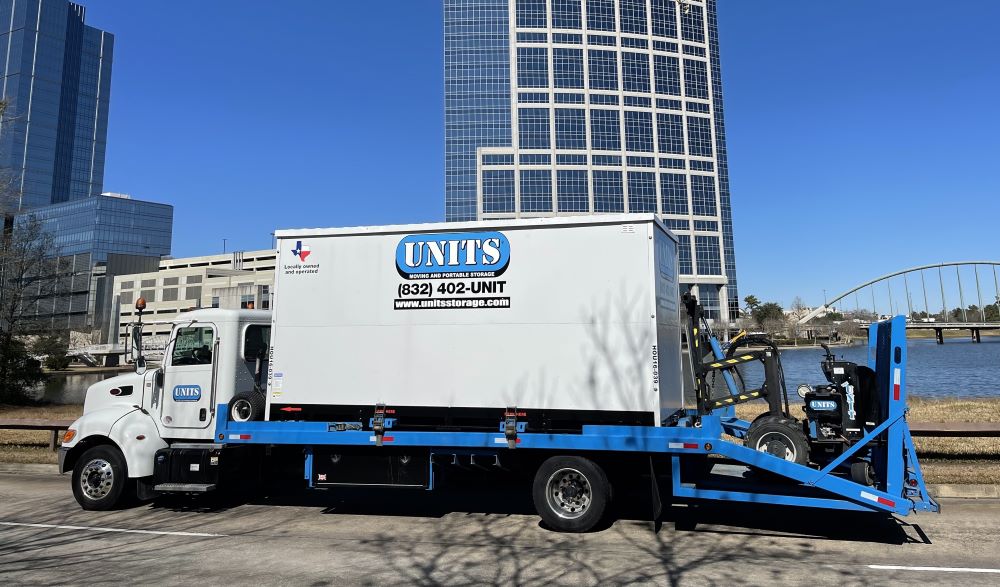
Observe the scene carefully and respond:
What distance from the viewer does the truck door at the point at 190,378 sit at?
8.98m

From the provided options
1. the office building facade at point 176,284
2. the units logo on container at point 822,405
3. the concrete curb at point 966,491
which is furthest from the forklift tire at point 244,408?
the office building facade at point 176,284

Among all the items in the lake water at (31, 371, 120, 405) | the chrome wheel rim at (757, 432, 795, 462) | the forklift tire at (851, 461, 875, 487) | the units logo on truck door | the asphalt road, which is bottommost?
the asphalt road

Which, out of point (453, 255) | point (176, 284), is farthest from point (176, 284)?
point (453, 255)

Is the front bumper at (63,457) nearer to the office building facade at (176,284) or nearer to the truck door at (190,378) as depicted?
the truck door at (190,378)

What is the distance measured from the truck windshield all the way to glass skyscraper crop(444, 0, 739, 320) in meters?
86.3

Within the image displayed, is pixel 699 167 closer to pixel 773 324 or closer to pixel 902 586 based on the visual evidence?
pixel 773 324

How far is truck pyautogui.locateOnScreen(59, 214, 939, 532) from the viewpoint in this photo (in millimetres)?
7160

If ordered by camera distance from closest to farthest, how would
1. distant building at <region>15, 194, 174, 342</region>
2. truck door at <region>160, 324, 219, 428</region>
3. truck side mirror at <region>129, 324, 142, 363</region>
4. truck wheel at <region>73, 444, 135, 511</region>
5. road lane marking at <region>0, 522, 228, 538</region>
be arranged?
road lane marking at <region>0, 522, 228, 538</region>
truck side mirror at <region>129, 324, 142, 363</region>
truck wheel at <region>73, 444, 135, 511</region>
truck door at <region>160, 324, 219, 428</region>
distant building at <region>15, 194, 174, 342</region>

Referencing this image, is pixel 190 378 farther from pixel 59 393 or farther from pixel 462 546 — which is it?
pixel 59 393

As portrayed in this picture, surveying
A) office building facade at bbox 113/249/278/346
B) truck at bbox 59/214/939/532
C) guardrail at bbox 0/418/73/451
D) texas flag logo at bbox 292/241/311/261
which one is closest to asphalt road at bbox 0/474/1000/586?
truck at bbox 59/214/939/532

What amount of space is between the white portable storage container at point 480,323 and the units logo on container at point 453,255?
0.02 meters

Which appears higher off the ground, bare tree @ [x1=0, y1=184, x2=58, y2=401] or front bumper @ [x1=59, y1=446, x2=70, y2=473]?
bare tree @ [x1=0, y1=184, x2=58, y2=401]

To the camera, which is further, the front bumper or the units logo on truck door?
the front bumper

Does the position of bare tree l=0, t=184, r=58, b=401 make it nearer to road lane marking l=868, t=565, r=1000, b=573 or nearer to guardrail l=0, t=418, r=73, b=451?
guardrail l=0, t=418, r=73, b=451
